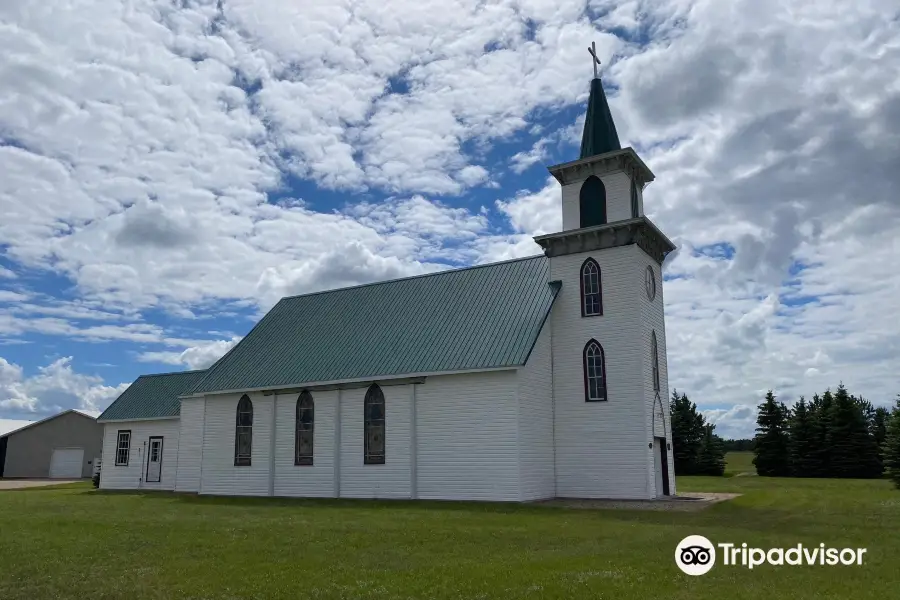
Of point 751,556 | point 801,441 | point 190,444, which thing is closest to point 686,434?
point 801,441

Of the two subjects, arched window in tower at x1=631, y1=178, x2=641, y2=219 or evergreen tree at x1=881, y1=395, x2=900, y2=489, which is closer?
arched window in tower at x1=631, y1=178, x2=641, y2=219

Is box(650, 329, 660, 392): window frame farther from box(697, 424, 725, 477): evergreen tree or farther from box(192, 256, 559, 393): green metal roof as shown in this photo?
box(697, 424, 725, 477): evergreen tree

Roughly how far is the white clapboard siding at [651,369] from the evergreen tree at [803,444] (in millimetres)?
24745

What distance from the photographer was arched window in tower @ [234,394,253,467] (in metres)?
32.7

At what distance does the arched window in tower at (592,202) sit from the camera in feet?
95.0

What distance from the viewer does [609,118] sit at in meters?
30.5

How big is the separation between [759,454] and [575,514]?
115ft

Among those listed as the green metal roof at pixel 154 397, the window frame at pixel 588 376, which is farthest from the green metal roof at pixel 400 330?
the green metal roof at pixel 154 397

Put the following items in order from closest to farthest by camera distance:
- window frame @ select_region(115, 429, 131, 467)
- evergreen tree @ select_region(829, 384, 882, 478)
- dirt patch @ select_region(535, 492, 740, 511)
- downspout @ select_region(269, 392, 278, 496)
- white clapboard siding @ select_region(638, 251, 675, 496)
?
dirt patch @ select_region(535, 492, 740, 511)
white clapboard siding @ select_region(638, 251, 675, 496)
downspout @ select_region(269, 392, 278, 496)
window frame @ select_region(115, 429, 131, 467)
evergreen tree @ select_region(829, 384, 882, 478)

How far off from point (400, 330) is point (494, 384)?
6.24 meters

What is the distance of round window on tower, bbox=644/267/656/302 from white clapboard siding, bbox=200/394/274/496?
53.7 ft

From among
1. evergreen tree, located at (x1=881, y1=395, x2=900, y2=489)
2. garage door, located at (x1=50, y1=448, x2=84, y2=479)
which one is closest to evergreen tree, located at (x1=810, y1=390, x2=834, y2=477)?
evergreen tree, located at (x1=881, y1=395, x2=900, y2=489)

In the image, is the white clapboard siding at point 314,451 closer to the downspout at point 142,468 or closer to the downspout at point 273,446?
the downspout at point 273,446

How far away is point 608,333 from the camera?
1081 inches
